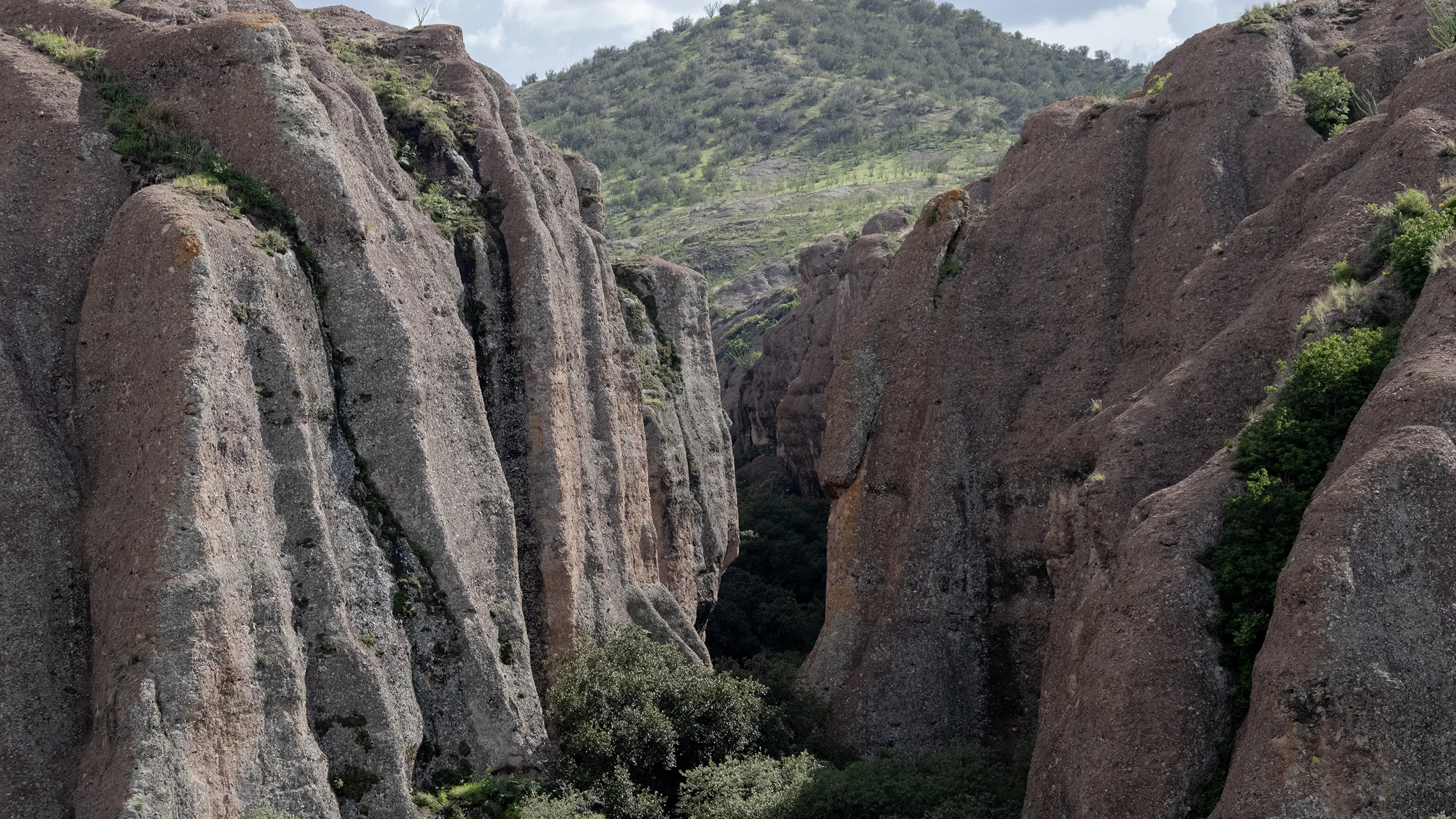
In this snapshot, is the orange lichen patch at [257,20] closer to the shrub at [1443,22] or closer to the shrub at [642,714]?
the shrub at [642,714]

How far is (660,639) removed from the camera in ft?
94.6

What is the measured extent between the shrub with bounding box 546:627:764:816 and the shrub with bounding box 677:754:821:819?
0.89 m

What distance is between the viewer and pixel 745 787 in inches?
883

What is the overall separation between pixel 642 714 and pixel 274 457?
889 centimetres

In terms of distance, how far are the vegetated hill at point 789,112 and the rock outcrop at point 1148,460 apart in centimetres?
7403

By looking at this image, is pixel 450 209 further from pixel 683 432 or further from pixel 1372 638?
pixel 1372 638

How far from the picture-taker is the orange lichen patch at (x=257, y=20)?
23.0 m

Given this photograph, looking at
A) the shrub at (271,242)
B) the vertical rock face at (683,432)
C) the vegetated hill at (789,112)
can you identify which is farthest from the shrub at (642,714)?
the vegetated hill at (789,112)

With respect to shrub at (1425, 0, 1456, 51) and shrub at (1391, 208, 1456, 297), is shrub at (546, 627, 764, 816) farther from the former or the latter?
shrub at (1425, 0, 1456, 51)

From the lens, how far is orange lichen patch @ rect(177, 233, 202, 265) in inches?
724

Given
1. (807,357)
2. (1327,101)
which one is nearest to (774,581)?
(807,357)

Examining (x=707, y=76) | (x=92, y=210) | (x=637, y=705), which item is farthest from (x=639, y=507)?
(x=707, y=76)

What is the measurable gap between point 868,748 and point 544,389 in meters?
10.5

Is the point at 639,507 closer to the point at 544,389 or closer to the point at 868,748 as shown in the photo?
the point at 544,389
